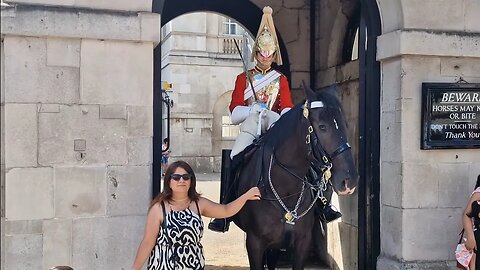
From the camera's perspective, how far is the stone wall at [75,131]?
4297 millimetres

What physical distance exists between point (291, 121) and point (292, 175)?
42 centimetres

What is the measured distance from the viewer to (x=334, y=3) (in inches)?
297

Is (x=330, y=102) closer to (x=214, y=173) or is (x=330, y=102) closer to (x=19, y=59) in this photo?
(x=19, y=59)

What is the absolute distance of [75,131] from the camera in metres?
4.43

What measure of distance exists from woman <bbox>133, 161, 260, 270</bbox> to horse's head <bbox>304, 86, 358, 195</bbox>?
96cm

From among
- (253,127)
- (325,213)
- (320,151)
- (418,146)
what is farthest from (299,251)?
(418,146)

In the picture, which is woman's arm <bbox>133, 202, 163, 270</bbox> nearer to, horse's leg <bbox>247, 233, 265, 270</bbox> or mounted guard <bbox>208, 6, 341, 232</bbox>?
horse's leg <bbox>247, 233, 265, 270</bbox>

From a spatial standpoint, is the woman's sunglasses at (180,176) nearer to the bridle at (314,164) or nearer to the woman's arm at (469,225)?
the bridle at (314,164)

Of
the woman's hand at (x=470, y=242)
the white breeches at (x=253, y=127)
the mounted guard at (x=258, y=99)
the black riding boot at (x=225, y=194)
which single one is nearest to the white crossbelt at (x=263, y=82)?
the mounted guard at (x=258, y=99)

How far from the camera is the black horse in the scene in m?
4.13

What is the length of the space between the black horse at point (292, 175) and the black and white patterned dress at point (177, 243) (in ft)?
3.46

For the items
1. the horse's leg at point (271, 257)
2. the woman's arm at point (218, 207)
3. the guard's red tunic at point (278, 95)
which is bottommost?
the horse's leg at point (271, 257)

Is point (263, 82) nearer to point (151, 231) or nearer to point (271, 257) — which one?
point (271, 257)

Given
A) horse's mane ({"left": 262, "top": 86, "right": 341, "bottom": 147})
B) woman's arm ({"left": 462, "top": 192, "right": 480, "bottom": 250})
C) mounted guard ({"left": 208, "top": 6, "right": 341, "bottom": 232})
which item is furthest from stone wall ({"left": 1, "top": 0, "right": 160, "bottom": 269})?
woman's arm ({"left": 462, "top": 192, "right": 480, "bottom": 250})
